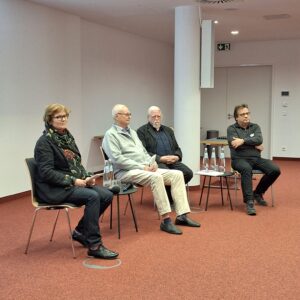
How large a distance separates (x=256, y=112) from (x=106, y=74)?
3804mm

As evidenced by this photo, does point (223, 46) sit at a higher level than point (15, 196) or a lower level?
higher

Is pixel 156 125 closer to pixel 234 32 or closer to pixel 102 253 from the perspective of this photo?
pixel 102 253

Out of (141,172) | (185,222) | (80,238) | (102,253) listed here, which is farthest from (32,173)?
(185,222)

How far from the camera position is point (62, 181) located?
10.9 ft

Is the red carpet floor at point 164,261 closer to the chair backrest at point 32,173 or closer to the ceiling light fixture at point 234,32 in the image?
the chair backrest at point 32,173

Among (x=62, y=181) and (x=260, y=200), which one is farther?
(x=260, y=200)

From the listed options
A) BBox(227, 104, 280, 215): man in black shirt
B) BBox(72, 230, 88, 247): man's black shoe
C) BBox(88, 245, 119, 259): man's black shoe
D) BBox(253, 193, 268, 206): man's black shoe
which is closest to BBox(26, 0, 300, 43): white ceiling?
BBox(227, 104, 280, 215): man in black shirt

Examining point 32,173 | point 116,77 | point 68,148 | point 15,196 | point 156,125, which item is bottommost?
point 15,196

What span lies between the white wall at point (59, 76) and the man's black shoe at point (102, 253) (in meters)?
2.57

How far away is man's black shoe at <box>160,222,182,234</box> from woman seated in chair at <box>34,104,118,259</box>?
80 cm

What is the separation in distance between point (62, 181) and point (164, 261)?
101 centimetres

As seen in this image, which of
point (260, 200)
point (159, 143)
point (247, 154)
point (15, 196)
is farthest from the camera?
point (15, 196)

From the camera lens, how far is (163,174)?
4328 mm

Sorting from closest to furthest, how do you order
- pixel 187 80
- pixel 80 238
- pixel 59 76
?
pixel 80 238 < pixel 187 80 < pixel 59 76
